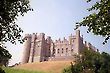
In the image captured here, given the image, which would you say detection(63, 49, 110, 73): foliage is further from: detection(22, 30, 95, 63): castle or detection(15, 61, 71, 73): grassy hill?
detection(22, 30, 95, 63): castle

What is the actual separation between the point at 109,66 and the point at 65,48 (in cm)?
6272

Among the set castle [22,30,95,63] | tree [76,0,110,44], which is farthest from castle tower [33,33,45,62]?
tree [76,0,110,44]

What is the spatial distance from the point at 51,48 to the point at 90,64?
68999 millimetres

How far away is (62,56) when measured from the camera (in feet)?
388

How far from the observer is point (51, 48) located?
124688 millimetres

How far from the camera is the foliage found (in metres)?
54.1

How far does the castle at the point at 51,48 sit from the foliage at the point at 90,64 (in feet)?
179

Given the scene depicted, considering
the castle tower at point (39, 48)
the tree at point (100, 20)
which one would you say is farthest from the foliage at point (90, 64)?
the castle tower at point (39, 48)

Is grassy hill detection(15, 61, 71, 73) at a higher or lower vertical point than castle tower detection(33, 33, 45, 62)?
lower

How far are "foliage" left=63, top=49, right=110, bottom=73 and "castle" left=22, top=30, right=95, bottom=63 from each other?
54.5 m

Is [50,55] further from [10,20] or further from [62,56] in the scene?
[10,20]

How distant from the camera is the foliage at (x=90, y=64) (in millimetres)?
54144

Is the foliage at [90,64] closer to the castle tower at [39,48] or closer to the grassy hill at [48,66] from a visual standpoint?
the grassy hill at [48,66]

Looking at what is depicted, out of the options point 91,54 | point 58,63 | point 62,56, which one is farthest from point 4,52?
point 62,56
